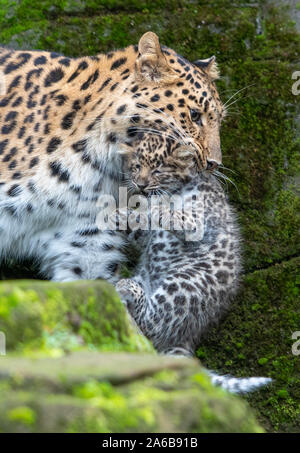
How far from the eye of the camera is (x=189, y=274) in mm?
4617

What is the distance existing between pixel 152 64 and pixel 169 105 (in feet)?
1.02

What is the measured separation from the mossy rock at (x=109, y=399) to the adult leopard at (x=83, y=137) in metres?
2.43

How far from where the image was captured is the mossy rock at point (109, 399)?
1.97 m

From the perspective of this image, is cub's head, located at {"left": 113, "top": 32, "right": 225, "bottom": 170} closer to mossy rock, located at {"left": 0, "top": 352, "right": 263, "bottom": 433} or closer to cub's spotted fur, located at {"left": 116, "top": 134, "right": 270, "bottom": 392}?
cub's spotted fur, located at {"left": 116, "top": 134, "right": 270, "bottom": 392}

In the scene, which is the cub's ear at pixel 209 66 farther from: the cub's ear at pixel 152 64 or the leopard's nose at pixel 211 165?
the leopard's nose at pixel 211 165

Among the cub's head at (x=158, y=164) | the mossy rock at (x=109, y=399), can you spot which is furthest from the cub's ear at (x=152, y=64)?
the mossy rock at (x=109, y=399)

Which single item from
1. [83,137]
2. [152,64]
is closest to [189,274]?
[83,137]

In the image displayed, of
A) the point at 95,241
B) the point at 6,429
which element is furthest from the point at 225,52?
the point at 6,429

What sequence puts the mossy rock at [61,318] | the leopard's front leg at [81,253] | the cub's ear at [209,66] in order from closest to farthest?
1. the mossy rock at [61,318]
2. the leopard's front leg at [81,253]
3. the cub's ear at [209,66]

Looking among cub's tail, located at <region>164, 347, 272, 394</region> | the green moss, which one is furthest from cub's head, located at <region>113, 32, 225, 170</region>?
the green moss

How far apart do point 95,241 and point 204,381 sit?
2591mm

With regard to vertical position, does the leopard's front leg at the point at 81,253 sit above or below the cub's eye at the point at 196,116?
below

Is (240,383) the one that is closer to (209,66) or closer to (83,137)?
(83,137)

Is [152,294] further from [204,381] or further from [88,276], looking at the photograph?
[204,381]
